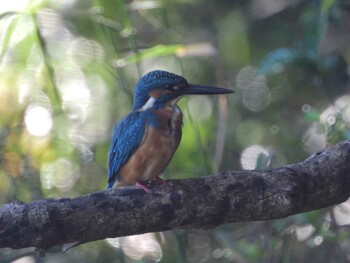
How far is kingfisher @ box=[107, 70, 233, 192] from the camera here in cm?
343

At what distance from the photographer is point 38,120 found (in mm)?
4473

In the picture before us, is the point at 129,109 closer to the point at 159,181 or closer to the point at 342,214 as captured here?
the point at 342,214

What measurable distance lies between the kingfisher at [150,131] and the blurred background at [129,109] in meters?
0.26

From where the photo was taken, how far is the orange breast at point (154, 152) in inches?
135

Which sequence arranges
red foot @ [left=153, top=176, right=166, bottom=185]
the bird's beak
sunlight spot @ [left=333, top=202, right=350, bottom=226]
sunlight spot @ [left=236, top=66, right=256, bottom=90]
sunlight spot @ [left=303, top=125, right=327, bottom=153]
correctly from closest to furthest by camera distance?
red foot @ [left=153, top=176, right=166, bottom=185] → the bird's beak → sunlight spot @ [left=333, top=202, right=350, bottom=226] → sunlight spot @ [left=303, top=125, right=327, bottom=153] → sunlight spot @ [left=236, top=66, right=256, bottom=90]

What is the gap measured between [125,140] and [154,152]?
0.17 metres

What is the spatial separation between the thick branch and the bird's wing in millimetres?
472

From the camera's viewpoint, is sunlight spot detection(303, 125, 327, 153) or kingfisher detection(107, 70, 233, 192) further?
sunlight spot detection(303, 125, 327, 153)

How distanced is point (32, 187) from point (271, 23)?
2.02 m

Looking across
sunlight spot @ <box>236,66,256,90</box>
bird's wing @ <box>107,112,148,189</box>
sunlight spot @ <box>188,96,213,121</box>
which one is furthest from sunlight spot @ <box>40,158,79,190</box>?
sunlight spot @ <box>236,66,256,90</box>

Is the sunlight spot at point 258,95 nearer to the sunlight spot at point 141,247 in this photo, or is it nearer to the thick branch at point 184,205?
the sunlight spot at point 141,247

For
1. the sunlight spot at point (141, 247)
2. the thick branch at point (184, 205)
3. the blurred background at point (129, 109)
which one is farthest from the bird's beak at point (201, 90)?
the sunlight spot at point (141, 247)

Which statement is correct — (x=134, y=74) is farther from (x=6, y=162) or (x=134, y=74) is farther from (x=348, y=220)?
(x=348, y=220)

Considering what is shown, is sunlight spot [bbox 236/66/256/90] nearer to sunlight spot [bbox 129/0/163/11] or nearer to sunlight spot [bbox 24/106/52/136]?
sunlight spot [bbox 129/0/163/11]
